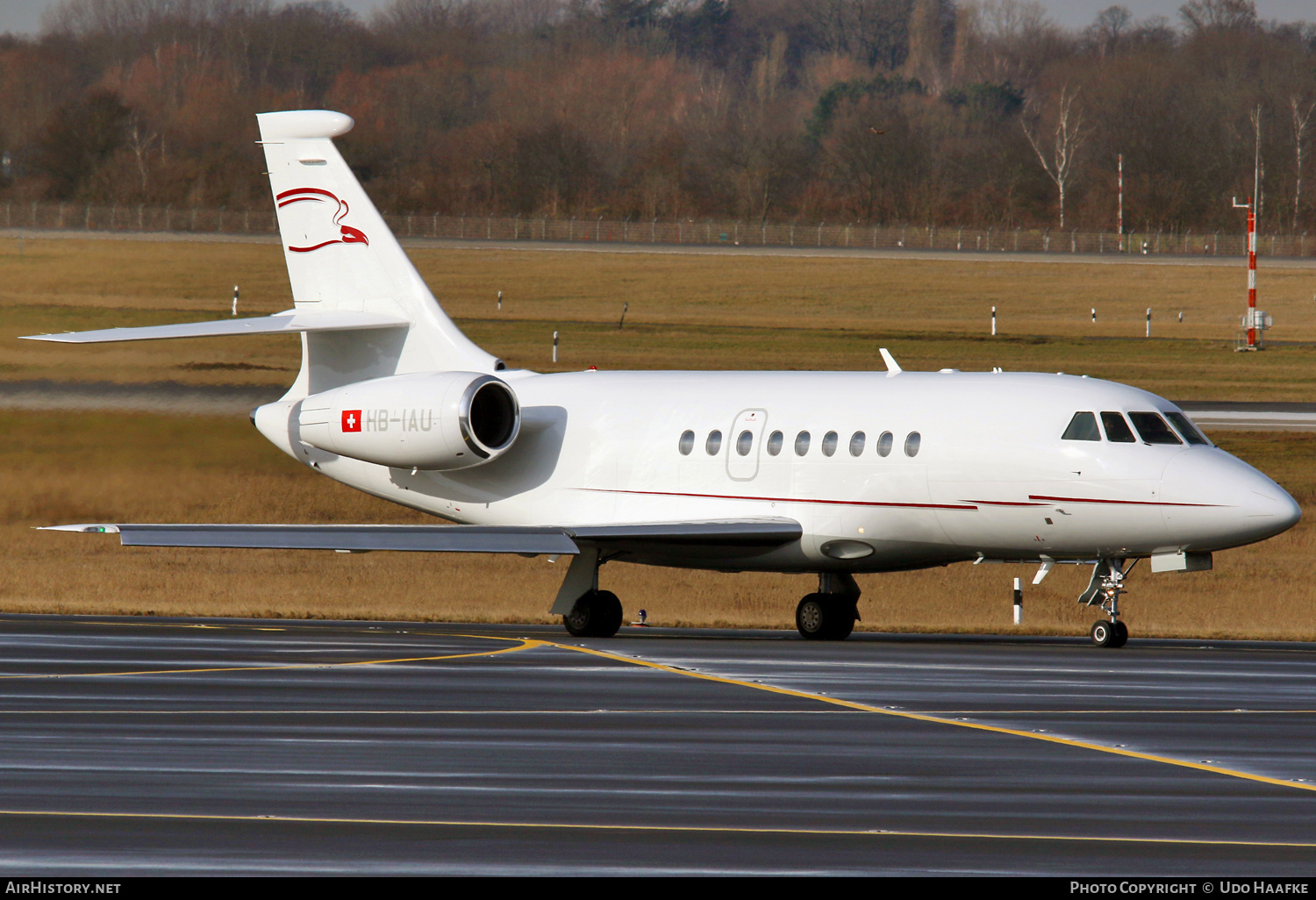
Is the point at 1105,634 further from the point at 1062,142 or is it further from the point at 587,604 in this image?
the point at 1062,142

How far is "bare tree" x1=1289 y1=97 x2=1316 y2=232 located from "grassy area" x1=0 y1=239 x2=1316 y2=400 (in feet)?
82.7

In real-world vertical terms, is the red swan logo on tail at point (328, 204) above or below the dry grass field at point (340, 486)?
above

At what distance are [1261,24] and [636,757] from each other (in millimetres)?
165119

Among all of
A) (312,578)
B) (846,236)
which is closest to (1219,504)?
(312,578)

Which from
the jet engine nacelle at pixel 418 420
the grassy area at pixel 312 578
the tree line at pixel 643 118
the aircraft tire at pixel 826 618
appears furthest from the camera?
the tree line at pixel 643 118

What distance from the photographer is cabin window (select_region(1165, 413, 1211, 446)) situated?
77.1ft

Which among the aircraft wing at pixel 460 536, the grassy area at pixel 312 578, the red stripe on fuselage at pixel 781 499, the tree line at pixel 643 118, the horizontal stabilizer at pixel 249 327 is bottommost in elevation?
the grassy area at pixel 312 578

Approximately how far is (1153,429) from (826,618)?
5.31 metres

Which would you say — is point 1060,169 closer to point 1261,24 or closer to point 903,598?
point 1261,24

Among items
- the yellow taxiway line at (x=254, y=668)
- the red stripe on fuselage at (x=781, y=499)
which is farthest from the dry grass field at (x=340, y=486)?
the yellow taxiway line at (x=254, y=668)

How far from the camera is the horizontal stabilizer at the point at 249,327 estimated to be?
25.6 m

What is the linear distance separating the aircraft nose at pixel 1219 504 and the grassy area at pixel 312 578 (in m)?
5.57

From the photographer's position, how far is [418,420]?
87.6 feet

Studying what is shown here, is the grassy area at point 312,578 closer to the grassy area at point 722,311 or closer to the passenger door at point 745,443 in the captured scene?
the grassy area at point 722,311
